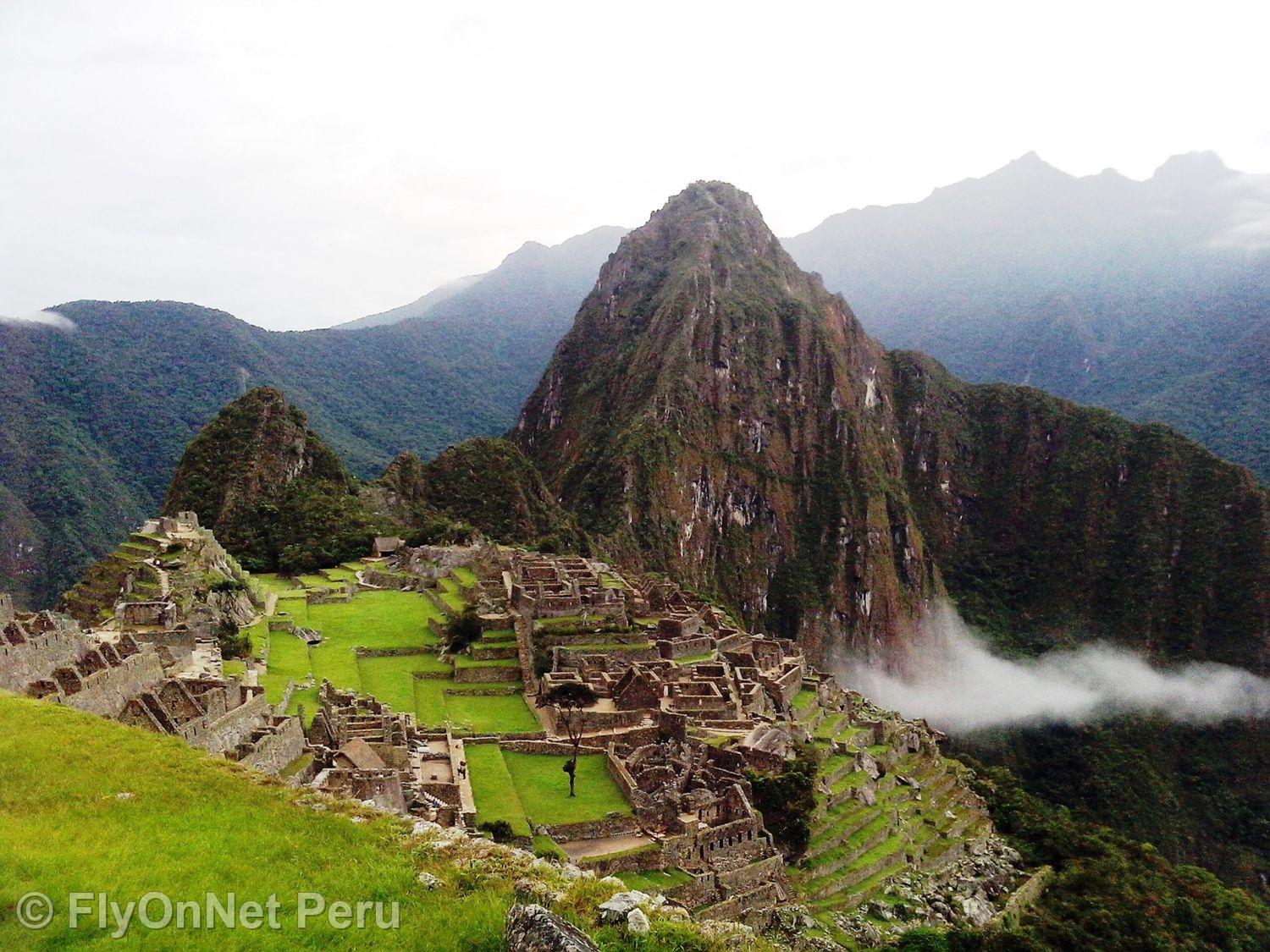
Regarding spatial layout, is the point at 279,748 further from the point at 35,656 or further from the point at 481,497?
the point at 481,497

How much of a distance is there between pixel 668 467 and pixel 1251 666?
A: 286ft

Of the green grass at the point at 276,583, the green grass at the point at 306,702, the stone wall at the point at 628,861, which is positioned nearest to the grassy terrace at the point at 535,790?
the stone wall at the point at 628,861

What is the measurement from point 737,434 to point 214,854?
148 metres

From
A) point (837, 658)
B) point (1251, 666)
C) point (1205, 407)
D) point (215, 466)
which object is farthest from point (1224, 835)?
point (1205, 407)

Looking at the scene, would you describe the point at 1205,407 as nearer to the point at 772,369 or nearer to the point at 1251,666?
Result: the point at 1251,666

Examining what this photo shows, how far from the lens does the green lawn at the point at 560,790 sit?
2216 cm

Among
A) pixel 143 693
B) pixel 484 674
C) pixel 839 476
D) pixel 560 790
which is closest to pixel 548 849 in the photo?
pixel 560 790

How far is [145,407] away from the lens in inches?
3900

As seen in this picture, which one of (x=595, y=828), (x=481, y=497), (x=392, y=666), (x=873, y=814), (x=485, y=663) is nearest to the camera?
(x=595, y=828)

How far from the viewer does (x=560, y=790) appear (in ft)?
78.4

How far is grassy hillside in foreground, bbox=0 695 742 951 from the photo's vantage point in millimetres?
8484

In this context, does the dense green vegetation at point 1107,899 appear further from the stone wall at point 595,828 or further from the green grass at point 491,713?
the green grass at point 491,713

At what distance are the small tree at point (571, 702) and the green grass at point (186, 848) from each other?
15.2 meters

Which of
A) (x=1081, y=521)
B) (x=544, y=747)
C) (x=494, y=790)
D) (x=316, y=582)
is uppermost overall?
(x=494, y=790)
